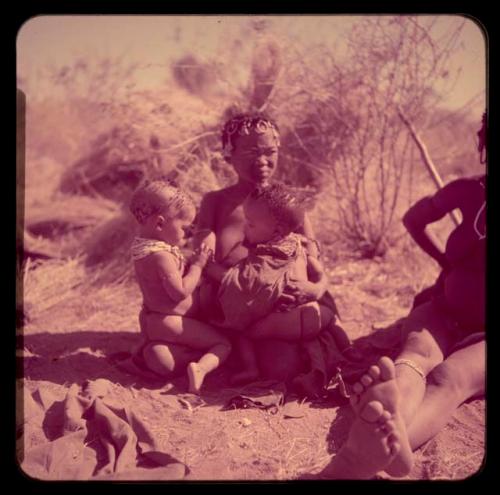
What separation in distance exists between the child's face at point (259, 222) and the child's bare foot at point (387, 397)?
111cm

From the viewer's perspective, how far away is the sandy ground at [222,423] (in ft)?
8.40

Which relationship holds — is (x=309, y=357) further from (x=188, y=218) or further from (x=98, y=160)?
(x=98, y=160)

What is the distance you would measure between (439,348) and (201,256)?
1.44 m

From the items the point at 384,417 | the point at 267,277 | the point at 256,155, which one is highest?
the point at 256,155

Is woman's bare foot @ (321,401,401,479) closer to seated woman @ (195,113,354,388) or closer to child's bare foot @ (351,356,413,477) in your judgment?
child's bare foot @ (351,356,413,477)

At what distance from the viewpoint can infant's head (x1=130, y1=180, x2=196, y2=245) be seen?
124 inches

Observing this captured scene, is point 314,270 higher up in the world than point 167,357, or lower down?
higher up

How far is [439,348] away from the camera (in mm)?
3029

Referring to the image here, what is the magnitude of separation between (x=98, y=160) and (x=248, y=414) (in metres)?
6.17

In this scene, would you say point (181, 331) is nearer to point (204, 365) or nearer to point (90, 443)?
point (204, 365)

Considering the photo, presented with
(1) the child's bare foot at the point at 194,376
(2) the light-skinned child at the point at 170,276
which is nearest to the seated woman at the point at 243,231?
(2) the light-skinned child at the point at 170,276

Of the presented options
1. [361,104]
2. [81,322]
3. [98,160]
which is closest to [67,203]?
[98,160]

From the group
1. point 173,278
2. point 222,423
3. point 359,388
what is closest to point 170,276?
point 173,278

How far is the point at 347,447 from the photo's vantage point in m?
2.27
